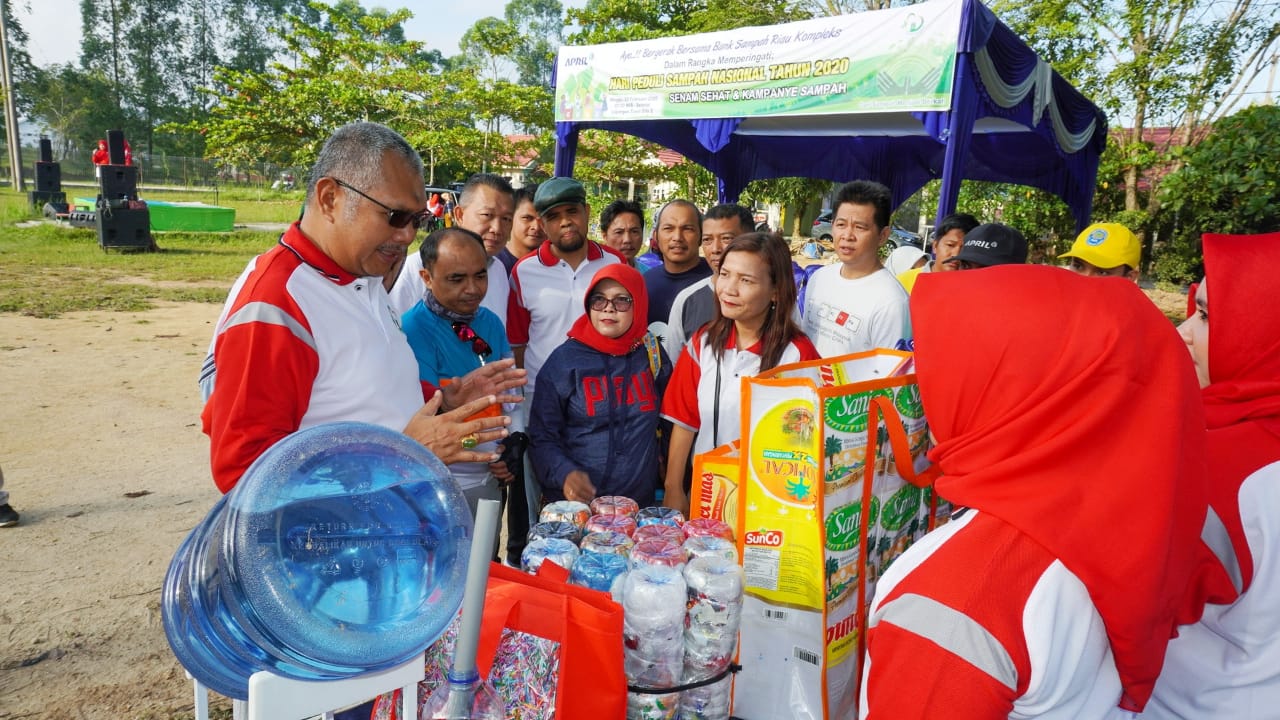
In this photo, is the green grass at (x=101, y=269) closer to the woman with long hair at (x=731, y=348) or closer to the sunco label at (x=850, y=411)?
the woman with long hair at (x=731, y=348)

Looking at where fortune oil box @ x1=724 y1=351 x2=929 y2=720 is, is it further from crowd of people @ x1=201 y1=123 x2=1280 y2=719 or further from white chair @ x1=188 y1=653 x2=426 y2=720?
white chair @ x1=188 y1=653 x2=426 y2=720

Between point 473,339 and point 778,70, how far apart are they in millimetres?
5568

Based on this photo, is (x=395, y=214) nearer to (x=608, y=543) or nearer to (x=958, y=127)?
(x=608, y=543)

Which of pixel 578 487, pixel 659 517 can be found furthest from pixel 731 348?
pixel 659 517

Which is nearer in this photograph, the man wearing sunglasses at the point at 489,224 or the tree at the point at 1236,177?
the man wearing sunglasses at the point at 489,224

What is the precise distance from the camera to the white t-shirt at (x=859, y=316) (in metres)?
3.18

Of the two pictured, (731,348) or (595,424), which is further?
(595,424)

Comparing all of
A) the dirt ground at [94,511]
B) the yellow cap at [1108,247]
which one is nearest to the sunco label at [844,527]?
the dirt ground at [94,511]

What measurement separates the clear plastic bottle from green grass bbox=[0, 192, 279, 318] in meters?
10.2

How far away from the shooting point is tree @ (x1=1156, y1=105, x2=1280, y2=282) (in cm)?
866

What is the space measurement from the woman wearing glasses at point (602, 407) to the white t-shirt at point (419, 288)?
0.70 metres

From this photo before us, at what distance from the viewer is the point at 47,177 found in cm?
1995

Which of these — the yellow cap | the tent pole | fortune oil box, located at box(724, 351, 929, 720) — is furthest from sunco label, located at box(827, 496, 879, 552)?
the tent pole

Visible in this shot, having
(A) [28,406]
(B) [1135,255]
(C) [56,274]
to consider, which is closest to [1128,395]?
(B) [1135,255]
